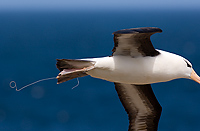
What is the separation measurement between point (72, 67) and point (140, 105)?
3.13 m

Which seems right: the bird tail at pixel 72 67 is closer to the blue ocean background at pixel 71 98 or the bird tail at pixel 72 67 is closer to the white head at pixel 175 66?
the white head at pixel 175 66

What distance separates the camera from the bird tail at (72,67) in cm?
1034

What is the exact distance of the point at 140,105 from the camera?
12.8 meters

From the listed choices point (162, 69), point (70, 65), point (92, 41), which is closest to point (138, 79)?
point (162, 69)

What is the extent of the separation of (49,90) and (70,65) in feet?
178

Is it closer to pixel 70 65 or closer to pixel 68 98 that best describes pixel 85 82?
pixel 68 98

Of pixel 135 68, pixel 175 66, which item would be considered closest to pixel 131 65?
pixel 135 68

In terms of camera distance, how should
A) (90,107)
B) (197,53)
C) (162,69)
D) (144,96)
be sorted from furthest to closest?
(197,53) → (90,107) → (144,96) → (162,69)

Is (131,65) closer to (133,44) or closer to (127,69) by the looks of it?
(127,69)

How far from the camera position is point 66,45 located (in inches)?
3110

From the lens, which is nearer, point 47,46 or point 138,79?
point 138,79

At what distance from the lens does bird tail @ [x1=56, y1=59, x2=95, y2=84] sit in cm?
1034

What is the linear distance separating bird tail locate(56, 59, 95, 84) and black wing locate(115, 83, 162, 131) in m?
2.34

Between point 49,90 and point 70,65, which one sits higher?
point 70,65
